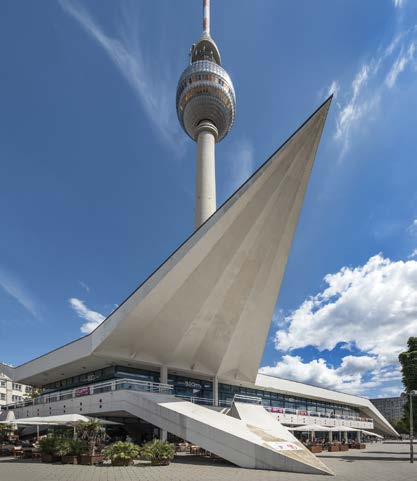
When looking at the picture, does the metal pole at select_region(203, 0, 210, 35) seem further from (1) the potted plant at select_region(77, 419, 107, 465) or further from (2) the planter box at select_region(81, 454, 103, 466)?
(2) the planter box at select_region(81, 454, 103, 466)

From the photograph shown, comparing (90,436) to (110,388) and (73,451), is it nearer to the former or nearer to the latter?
(73,451)

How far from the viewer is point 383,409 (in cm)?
14525

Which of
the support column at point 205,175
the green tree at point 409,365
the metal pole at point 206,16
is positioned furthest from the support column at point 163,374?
the metal pole at point 206,16

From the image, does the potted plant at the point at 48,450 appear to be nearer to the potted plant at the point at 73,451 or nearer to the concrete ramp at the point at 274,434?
the potted plant at the point at 73,451

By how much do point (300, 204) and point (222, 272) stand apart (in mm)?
7230

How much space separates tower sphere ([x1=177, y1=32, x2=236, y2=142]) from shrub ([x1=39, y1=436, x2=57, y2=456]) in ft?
143

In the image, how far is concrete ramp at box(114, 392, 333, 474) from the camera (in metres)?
15.0

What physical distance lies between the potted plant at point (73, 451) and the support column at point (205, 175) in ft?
93.0

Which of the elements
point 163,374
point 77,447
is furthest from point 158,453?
point 163,374

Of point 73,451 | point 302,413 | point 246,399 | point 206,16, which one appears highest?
point 206,16

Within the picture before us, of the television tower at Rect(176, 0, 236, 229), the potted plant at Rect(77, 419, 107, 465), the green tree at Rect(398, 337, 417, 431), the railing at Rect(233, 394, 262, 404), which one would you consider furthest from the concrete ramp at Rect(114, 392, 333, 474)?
the television tower at Rect(176, 0, 236, 229)

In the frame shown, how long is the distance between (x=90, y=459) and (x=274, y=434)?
9528 mm

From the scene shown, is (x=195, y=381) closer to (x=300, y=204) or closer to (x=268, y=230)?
(x=268, y=230)

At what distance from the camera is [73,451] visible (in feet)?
56.0
